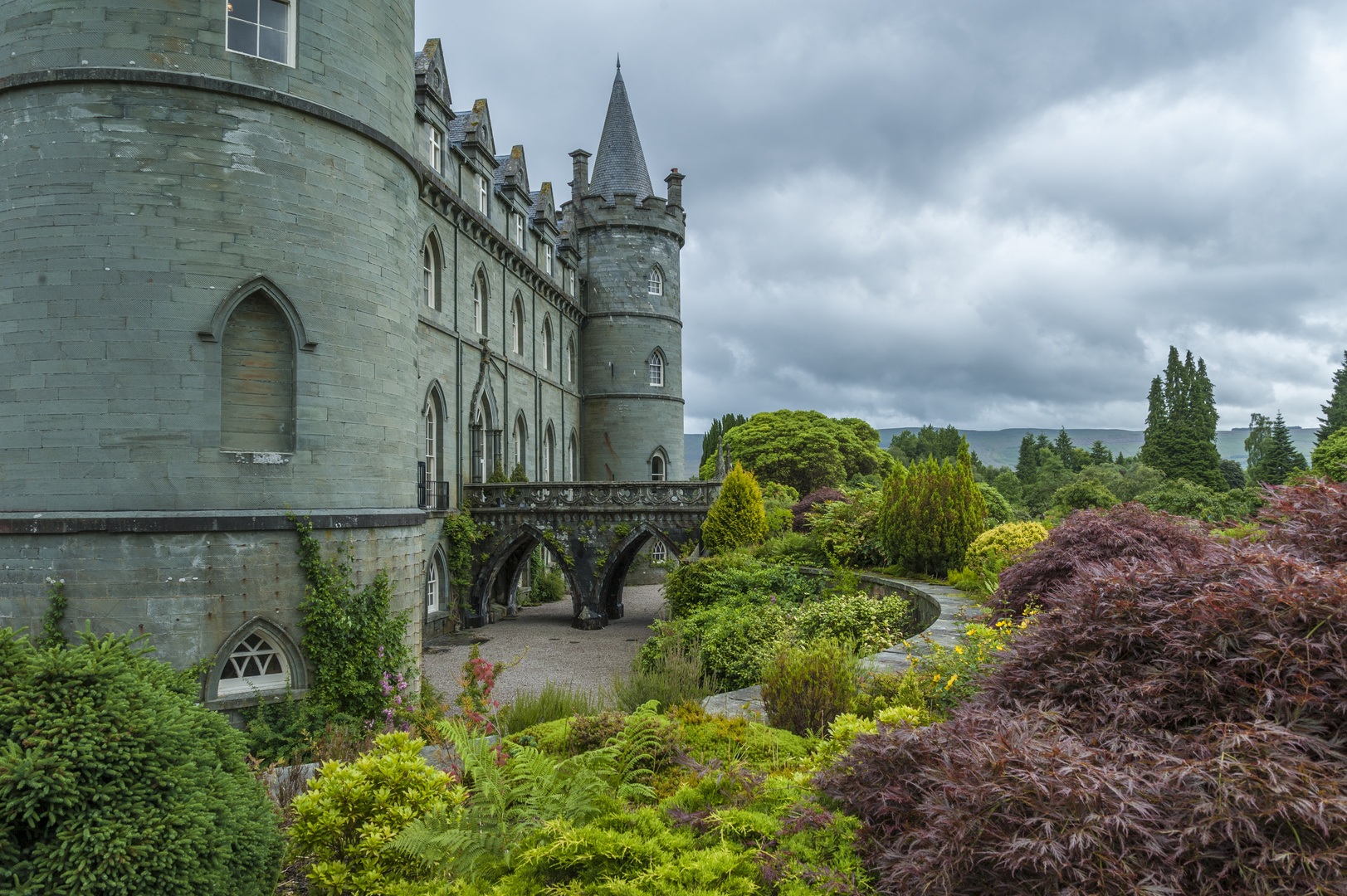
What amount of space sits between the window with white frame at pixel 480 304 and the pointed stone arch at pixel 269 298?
12576 mm

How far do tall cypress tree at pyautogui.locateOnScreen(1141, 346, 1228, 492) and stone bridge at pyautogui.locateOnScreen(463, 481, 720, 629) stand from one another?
3496cm

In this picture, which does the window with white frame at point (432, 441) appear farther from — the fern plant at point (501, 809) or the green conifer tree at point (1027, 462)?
the green conifer tree at point (1027, 462)

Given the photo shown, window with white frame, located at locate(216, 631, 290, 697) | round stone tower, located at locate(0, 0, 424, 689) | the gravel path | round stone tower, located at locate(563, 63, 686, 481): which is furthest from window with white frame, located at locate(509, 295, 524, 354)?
window with white frame, located at locate(216, 631, 290, 697)

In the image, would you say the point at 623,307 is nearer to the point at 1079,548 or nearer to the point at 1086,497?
the point at 1086,497

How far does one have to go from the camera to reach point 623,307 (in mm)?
32969

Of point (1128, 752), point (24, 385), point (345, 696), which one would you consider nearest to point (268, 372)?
point (24, 385)

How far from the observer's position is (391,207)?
11.7 meters

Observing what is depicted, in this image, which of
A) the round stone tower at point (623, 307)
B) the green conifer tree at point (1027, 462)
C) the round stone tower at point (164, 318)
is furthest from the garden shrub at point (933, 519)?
the green conifer tree at point (1027, 462)

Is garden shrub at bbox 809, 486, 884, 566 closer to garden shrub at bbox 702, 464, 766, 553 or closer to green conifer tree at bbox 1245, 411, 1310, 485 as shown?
garden shrub at bbox 702, 464, 766, 553

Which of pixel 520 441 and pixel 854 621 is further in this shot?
pixel 520 441

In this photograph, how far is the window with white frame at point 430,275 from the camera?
19859 millimetres

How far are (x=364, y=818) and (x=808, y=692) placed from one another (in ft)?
10.6

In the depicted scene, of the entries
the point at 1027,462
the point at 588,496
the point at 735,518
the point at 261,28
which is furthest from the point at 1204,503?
the point at 1027,462

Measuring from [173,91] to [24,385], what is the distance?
400cm
